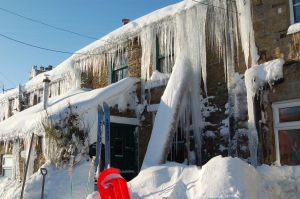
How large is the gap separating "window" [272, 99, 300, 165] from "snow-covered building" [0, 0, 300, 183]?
0.02m

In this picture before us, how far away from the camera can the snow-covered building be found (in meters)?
8.41

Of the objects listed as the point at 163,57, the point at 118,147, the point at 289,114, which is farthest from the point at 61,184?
the point at 289,114

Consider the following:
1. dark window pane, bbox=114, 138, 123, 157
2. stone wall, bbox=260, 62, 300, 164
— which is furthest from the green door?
stone wall, bbox=260, 62, 300, 164

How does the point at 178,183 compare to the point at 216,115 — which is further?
the point at 216,115

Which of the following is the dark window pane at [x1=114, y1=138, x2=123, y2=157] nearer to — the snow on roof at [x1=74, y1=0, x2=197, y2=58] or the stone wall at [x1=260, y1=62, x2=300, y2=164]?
the snow on roof at [x1=74, y1=0, x2=197, y2=58]

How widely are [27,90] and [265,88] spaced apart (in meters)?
13.9

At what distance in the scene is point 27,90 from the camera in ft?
63.6

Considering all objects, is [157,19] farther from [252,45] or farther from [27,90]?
[27,90]

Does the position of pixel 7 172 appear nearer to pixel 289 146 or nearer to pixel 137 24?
pixel 137 24

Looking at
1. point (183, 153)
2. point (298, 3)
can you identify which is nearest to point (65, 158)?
point (183, 153)

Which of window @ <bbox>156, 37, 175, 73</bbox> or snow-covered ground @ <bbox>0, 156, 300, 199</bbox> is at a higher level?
window @ <bbox>156, 37, 175, 73</bbox>

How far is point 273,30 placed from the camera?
861 cm

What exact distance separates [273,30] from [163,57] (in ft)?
14.4

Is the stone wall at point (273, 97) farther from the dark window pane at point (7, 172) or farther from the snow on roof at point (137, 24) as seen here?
the dark window pane at point (7, 172)
